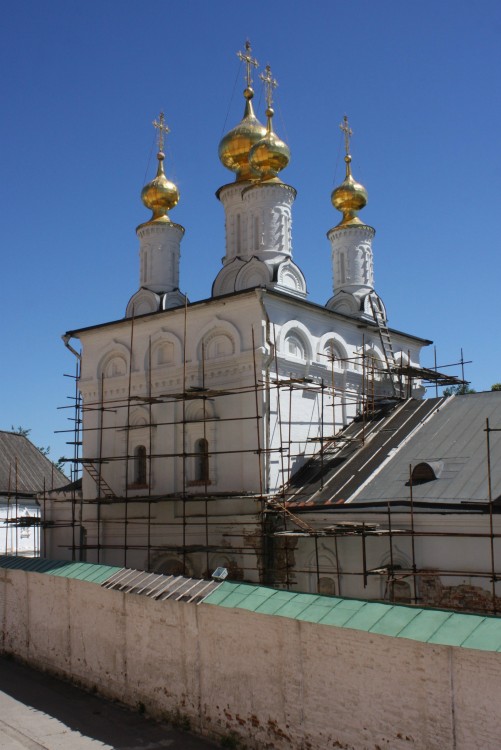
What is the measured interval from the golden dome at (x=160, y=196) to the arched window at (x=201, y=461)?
6001mm

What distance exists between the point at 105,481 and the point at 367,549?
20.5ft

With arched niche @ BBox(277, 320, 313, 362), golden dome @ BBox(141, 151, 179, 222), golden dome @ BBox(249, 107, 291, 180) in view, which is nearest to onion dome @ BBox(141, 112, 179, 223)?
golden dome @ BBox(141, 151, 179, 222)

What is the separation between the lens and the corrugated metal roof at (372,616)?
6.19 metres

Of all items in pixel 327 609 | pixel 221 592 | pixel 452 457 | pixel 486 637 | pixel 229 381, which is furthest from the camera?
pixel 229 381

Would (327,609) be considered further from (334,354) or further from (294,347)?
(334,354)

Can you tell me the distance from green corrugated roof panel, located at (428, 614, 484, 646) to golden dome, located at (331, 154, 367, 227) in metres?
13.0

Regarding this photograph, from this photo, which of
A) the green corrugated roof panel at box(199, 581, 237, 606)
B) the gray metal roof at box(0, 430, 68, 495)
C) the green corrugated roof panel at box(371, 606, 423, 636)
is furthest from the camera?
the gray metal roof at box(0, 430, 68, 495)

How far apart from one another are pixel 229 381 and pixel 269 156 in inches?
200

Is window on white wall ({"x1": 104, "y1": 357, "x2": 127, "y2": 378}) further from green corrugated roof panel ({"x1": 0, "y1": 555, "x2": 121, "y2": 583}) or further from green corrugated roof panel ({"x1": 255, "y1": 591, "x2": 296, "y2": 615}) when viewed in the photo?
green corrugated roof panel ({"x1": 255, "y1": 591, "x2": 296, "y2": 615})

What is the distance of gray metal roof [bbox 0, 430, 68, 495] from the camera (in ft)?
80.0

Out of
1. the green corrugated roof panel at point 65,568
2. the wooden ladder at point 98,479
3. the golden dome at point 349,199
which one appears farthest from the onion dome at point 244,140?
the green corrugated roof panel at point 65,568

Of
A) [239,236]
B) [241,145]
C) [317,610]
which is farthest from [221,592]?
[241,145]

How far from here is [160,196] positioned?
18.2 m

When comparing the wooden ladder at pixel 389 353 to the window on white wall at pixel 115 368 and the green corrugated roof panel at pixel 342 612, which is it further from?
the green corrugated roof panel at pixel 342 612
